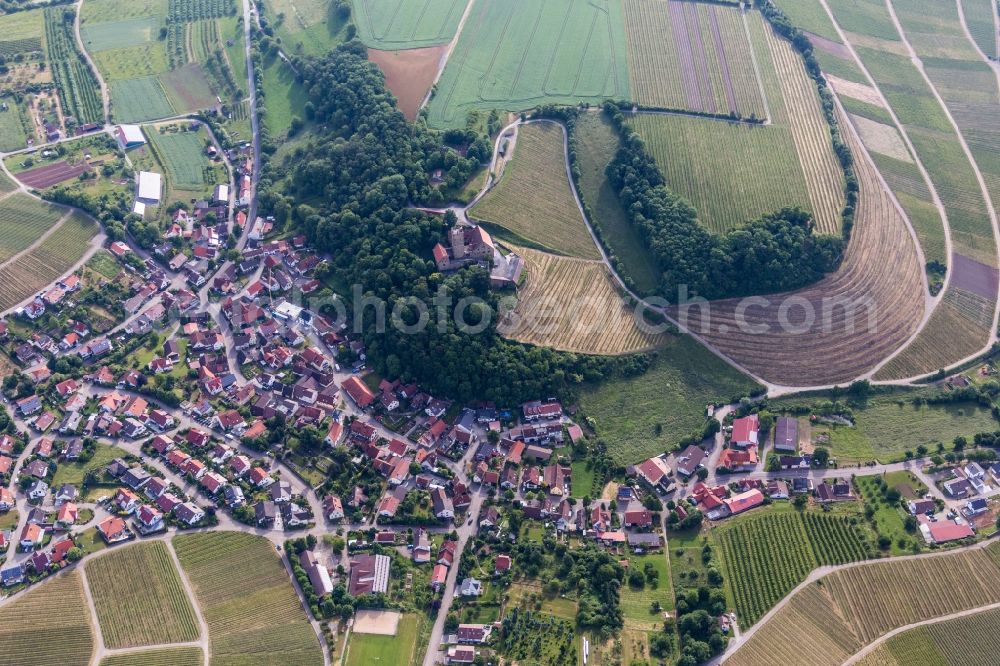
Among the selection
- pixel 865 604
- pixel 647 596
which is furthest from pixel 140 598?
pixel 865 604

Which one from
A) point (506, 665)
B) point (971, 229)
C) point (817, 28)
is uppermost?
point (817, 28)

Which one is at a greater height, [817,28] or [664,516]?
[817,28]

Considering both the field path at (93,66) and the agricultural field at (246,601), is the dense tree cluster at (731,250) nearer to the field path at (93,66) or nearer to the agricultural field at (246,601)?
the agricultural field at (246,601)

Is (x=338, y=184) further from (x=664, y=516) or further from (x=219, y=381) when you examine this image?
(x=664, y=516)

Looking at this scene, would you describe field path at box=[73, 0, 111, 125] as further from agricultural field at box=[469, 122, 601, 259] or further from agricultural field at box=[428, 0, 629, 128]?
agricultural field at box=[469, 122, 601, 259]

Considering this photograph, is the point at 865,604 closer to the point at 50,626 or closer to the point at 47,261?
the point at 50,626

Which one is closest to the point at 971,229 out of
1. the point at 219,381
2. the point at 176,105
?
the point at 219,381
